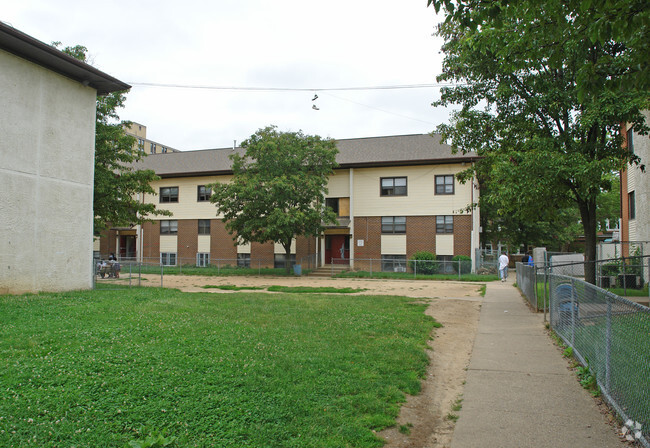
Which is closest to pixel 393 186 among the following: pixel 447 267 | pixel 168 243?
pixel 447 267

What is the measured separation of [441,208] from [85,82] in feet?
79.9

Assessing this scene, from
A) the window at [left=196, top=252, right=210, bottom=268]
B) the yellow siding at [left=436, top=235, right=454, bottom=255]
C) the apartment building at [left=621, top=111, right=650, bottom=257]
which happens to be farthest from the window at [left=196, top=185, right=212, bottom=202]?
the apartment building at [left=621, top=111, right=650, bottom=257]

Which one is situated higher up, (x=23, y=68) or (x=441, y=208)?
(x=23, y=68)

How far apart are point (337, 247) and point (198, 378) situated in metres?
31.8

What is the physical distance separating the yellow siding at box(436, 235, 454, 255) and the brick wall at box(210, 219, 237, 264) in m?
15.8

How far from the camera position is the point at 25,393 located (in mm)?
4598

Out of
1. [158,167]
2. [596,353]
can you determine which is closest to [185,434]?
[596,353]

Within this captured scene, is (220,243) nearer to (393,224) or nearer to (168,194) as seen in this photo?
(168,194)

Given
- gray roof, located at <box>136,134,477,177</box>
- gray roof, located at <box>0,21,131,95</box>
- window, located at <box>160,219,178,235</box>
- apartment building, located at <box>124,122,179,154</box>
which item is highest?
apartment building, located at <box>124,122,179,154</box>

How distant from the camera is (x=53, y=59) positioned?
45.9 feet

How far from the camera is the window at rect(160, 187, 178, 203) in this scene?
131 ft

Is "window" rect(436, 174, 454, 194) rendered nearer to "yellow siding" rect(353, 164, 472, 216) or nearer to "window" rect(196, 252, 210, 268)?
"yellow siding" rect(353, 164, 472, 216)

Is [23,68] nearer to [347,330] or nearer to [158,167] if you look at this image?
[347,330]

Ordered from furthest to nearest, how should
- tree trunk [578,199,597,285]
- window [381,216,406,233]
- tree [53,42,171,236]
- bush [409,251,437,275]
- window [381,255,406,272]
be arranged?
window [381,216,406,233]
window [381,255,406,272]
bush [409,251,437,275]
tree [53,42,171,236]
tree trunk [578,199,597,285]
